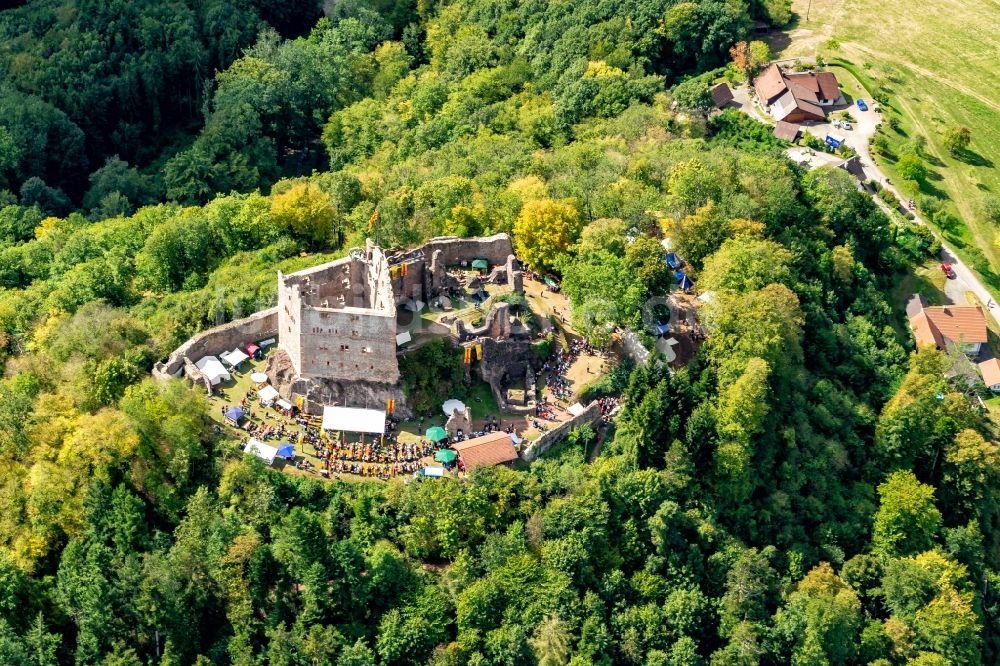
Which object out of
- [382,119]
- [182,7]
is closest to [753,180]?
[382,119]

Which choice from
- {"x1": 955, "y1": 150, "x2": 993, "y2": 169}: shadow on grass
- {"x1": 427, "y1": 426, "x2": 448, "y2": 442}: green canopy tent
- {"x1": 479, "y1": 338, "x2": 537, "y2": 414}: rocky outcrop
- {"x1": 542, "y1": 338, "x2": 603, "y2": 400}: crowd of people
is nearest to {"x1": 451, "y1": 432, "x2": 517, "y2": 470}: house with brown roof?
{"x1": 427, "y1": 426, "x2": 448, "y2": 442}: green canopy tent

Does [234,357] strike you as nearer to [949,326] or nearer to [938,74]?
[949,326]

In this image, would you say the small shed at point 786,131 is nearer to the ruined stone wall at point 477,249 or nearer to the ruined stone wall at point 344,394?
the ruined stone wall at point 477,249

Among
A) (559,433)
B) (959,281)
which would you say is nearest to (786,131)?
(959,281)

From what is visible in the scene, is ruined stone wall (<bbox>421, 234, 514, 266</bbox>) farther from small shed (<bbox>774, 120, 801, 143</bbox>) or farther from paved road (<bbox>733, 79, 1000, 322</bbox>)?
small shed (<bbox>774, 120, 801, 143</bbox>)

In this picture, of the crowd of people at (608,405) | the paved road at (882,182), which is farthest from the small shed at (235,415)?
the paved road at (882,182)

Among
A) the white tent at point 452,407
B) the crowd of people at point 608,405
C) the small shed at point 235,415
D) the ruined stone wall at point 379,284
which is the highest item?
the ruined stone wall at point 379,284

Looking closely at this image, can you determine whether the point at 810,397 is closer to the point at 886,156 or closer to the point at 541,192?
the point at 541,192
